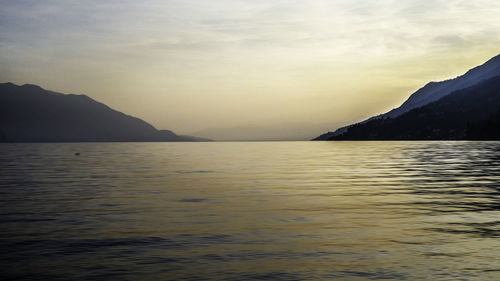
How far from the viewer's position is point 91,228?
68.8ft

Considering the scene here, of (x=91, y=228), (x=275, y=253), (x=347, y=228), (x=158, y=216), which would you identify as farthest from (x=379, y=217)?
(x=91, y=228)

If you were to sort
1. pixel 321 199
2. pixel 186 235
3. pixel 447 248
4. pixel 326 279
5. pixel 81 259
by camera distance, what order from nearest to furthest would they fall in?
pixel 326 279 < pixel 81 259 < pixel 447 248 < pixel 186 235 < pixel 321 199

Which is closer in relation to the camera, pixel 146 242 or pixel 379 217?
pixel 146 242

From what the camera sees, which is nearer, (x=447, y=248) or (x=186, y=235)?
(x=447, y=248)

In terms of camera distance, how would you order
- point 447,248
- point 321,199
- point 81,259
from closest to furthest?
point 81,259
point 447,248
point 321,199

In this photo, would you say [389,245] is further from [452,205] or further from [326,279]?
[452,205]

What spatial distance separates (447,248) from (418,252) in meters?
1.37

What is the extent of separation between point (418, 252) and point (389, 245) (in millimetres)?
1370

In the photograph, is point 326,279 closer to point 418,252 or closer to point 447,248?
point 418,252

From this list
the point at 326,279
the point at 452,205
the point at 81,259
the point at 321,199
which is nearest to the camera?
the point at 326,279

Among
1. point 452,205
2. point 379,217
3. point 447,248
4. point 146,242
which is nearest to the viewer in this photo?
point 447,248

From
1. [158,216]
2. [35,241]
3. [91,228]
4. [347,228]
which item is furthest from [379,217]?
[35,241]

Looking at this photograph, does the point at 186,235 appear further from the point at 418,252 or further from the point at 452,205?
the point at 452,205

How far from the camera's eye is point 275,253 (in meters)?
16.2
